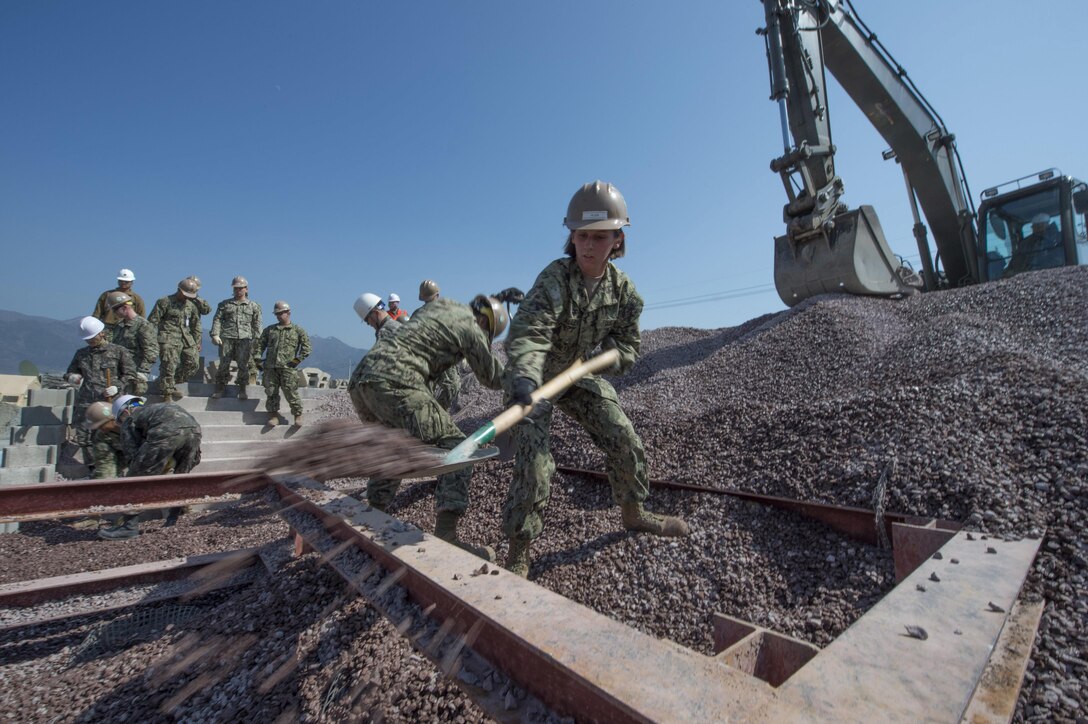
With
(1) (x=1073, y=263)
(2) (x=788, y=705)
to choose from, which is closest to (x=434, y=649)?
(2) (x=788, y=705)

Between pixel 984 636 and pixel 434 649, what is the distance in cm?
128

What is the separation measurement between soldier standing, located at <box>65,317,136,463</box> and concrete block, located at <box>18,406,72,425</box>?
100 mm

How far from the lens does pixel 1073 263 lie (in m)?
8.38

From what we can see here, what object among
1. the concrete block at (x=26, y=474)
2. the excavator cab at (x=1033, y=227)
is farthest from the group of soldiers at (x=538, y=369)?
the excavator cab at (x=1033, y=227)

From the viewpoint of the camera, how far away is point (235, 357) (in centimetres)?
873

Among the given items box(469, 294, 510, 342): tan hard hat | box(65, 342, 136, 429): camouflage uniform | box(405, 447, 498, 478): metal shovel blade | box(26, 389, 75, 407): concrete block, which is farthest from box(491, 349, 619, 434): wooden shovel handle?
box(26, 389, 75, 407): concrete block

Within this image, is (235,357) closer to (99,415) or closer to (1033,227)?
(99,415)

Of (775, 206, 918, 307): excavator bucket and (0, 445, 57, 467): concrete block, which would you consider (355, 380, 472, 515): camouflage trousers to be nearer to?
(0, 445, 57, 467): concrete block

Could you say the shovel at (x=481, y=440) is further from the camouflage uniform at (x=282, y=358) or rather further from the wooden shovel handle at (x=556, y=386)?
the camouflage uniform at (x=282, y=358)

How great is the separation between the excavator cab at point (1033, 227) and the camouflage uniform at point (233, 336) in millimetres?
12776

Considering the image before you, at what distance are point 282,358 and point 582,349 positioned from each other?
6550 mm

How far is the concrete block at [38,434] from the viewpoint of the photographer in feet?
20.1

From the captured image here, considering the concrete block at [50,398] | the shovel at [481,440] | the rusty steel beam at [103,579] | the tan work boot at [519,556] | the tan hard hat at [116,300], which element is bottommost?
the rusty steel beam at [103,579]

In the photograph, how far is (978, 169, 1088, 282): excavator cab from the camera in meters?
8.48
